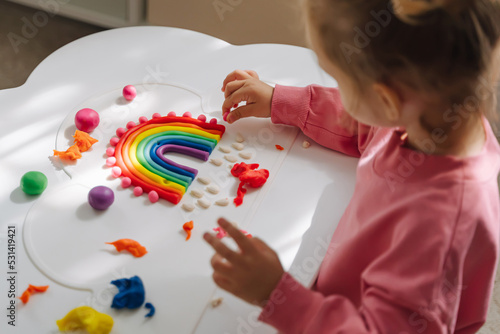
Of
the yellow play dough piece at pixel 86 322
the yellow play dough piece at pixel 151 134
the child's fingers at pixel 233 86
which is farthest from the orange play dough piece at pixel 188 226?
the child's fingers at pixel 233 86

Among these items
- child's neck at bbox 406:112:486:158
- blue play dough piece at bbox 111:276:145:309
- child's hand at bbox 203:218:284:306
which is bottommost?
blue play dough piece at bbox 111:276:145:309

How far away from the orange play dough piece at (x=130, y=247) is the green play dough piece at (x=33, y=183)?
0.47 ft

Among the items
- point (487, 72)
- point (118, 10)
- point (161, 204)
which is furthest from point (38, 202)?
point (118, 10)

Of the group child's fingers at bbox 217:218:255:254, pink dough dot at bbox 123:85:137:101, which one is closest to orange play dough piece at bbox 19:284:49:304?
child's fingers at bbox 217:218:255:254

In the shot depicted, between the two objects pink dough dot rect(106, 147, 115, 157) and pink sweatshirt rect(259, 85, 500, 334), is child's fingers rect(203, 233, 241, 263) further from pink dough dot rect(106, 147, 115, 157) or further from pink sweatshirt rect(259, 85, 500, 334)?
pink dough dot rect(106, 147, 115, 157)

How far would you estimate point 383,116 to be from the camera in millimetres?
615

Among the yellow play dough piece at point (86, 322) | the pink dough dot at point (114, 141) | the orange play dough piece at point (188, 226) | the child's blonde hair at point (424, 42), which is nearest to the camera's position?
the child's blonde hair at point (424, 42)

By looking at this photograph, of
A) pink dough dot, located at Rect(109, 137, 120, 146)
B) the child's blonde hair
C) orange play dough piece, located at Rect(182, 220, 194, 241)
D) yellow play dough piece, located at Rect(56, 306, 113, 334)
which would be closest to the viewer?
the child's blonde hair

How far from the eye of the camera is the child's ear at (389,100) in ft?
1.89

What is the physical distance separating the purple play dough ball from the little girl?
0.20 m

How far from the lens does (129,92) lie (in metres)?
0.94

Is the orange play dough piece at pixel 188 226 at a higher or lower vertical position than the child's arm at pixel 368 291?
lower

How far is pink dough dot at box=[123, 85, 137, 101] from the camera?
94 centimetres

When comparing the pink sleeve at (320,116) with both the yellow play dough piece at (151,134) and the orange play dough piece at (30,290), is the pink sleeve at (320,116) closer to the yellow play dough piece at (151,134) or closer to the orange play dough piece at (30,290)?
the yellow play dough piece at (151,134)
